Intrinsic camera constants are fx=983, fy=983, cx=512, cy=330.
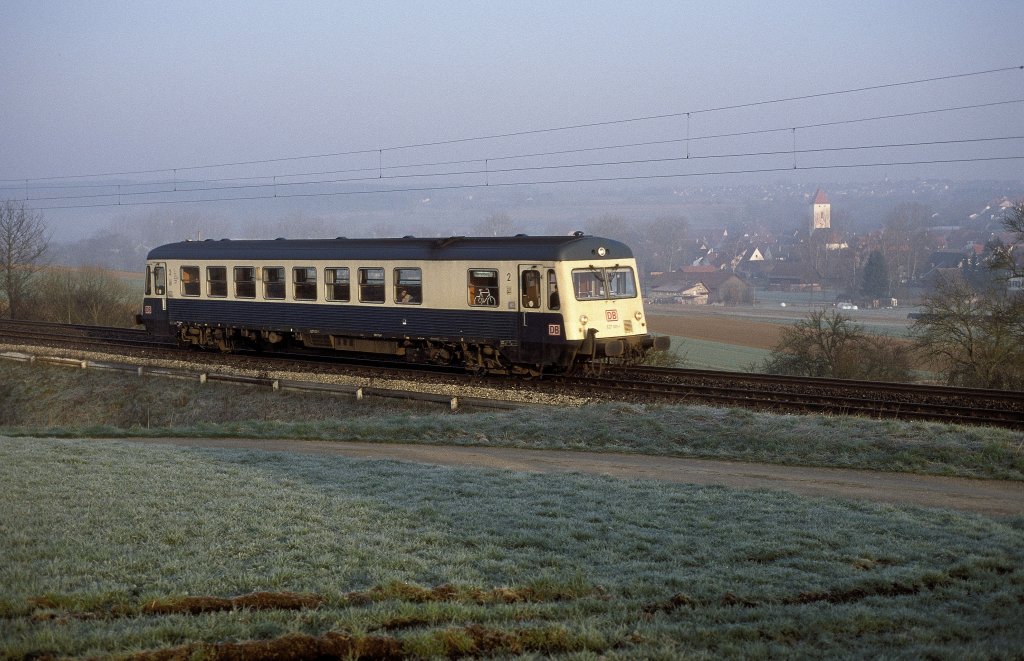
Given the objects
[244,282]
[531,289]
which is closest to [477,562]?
[531,289]

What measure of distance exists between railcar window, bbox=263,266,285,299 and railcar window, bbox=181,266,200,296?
345 cm

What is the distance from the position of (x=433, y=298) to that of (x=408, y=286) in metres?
0.95

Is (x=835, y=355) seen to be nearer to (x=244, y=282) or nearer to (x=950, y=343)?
(x=950, y=343)

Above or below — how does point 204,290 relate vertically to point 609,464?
above

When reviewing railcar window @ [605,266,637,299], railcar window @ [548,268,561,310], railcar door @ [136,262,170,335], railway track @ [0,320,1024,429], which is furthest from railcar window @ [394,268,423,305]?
railcar door @ [136,262,170,335]

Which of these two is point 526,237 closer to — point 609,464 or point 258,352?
point 609,464

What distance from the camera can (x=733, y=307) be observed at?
94500 millimetres

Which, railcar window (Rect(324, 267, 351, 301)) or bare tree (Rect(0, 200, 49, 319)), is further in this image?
bare tree (Rect(0, 200, 49, 319))

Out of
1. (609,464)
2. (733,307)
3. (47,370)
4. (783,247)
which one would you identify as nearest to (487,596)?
(609,464)

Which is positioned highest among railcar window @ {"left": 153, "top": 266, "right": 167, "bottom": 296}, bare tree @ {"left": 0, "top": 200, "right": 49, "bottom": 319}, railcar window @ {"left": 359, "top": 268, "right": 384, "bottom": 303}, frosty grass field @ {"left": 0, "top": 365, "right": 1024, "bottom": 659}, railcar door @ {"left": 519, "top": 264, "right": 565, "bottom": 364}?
bare tree @ {"left": 0, "top": 200, "right": 49, "bottom": 319}

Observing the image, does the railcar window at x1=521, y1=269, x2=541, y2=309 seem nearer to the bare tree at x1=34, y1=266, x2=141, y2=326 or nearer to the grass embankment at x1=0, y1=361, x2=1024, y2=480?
the grass embankment at x1=0, y1=361, x2=1024, y2=480

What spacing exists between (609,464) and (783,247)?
532 ft

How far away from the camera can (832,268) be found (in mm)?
121625

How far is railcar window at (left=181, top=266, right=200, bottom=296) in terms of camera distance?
99.6ft
